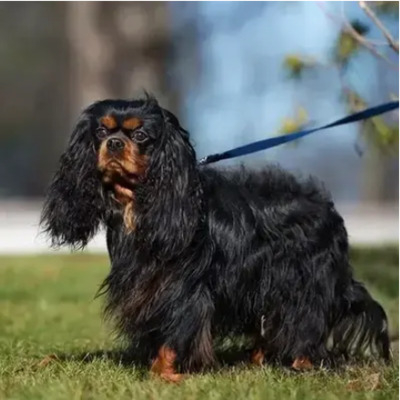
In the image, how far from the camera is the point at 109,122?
5.21 meters

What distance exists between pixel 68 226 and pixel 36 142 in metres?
33.2

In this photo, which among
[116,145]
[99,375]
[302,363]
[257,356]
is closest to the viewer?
[116,145]

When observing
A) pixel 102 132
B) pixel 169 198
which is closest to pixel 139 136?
pixel 102 132

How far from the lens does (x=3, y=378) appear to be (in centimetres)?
532

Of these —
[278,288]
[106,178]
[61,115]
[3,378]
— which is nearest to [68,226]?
[106,178]

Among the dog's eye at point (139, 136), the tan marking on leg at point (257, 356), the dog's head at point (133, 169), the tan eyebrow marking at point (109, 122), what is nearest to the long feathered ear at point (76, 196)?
the dog's head at point (133, 169)

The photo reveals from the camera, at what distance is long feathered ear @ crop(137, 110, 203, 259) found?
5234 mm

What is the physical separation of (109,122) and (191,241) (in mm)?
752

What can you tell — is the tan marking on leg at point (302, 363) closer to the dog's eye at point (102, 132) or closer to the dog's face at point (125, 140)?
the dog's face at point (125, 140)

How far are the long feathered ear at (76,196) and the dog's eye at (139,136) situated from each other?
0.86ft

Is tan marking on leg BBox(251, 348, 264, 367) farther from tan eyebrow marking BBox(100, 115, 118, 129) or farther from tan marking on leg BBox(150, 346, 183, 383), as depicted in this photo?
tan eyebrow marking BBox(100, 115, 118, 129)

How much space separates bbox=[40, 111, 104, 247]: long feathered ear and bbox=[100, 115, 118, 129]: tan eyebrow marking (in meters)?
0.16

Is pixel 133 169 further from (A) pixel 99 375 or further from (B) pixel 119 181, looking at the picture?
(A) pixel 99 375

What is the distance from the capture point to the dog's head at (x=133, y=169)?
520cm
